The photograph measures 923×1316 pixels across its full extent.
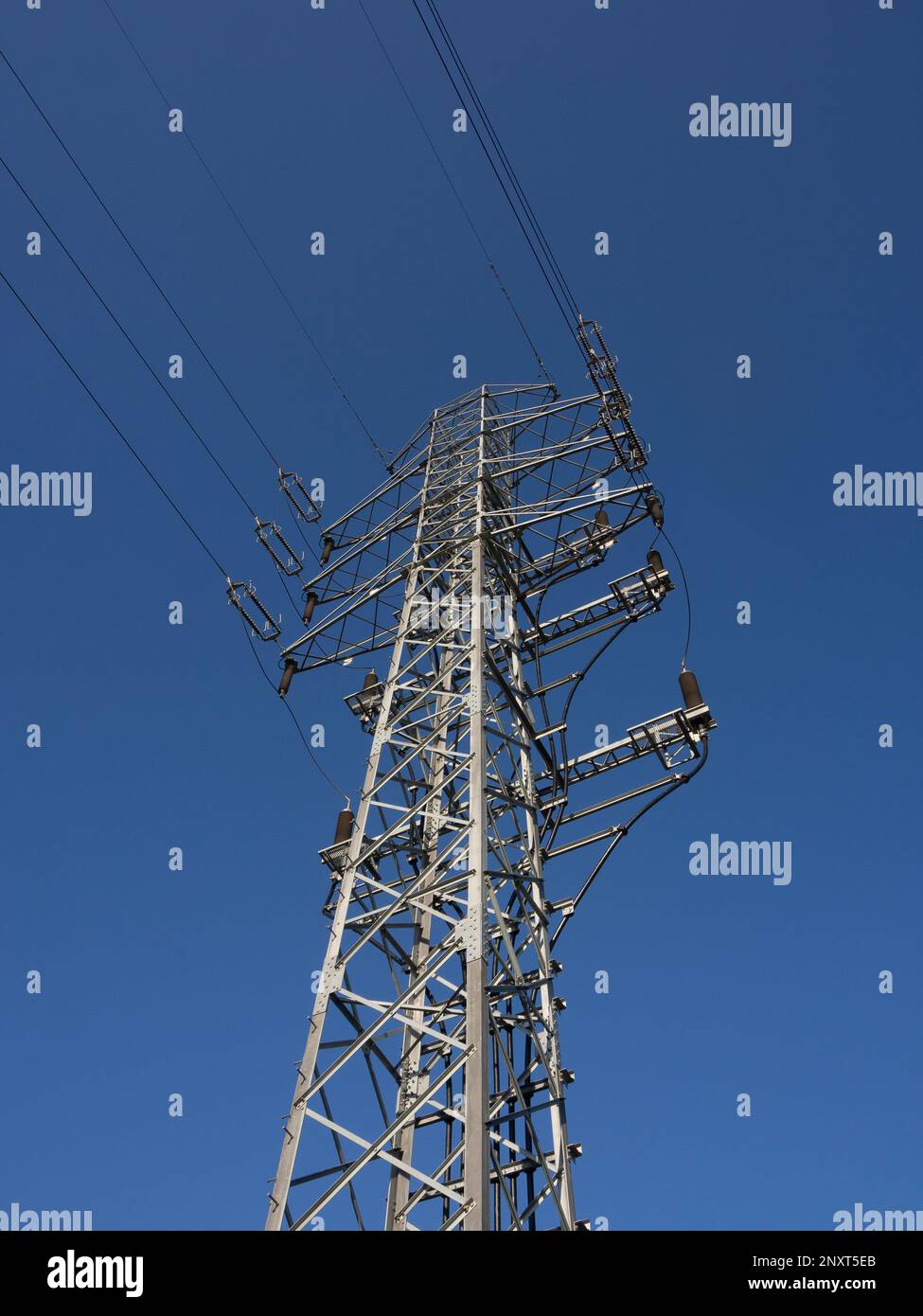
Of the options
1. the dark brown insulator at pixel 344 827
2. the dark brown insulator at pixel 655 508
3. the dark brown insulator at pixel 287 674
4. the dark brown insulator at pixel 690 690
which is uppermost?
the dark brown insulator at pixel 655 508

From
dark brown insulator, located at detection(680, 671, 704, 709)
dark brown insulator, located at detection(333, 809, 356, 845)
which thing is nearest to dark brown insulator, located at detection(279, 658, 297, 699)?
dark brown insulator, located at detection(333, 809, 356, 845)

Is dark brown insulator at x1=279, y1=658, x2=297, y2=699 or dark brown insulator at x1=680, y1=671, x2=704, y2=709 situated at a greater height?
dark brown insulator at x1=279, y1=658, x2=297, y2=699

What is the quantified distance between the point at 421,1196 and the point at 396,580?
10839 mm

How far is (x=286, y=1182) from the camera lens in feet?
35.3

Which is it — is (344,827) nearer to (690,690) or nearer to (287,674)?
(287,674)

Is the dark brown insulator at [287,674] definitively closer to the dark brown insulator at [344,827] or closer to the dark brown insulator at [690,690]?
the dark brown insulator at [344,827]

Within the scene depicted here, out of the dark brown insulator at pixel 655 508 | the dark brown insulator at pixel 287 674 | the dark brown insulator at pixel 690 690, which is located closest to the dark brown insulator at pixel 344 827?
the dark brown insulator at pixel 287 674

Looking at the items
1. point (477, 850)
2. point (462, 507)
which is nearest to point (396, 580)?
point (462, 507)

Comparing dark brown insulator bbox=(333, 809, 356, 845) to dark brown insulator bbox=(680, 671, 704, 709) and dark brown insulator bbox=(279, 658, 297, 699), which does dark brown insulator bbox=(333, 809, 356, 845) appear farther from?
dark brown insulator bbox=(680, 671, 704, 709)

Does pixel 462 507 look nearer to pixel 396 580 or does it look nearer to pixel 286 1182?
pixel 396 580

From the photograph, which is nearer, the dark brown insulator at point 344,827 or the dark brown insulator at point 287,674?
the dark brown insulator at point 344,827

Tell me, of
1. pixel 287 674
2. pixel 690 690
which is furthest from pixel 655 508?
pixel 287 674

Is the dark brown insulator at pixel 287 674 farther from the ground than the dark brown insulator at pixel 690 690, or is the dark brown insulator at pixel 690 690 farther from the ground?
the dark brown insulator at pixel 287 674

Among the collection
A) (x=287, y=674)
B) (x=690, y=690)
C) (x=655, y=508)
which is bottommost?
(x=690, y=690)
